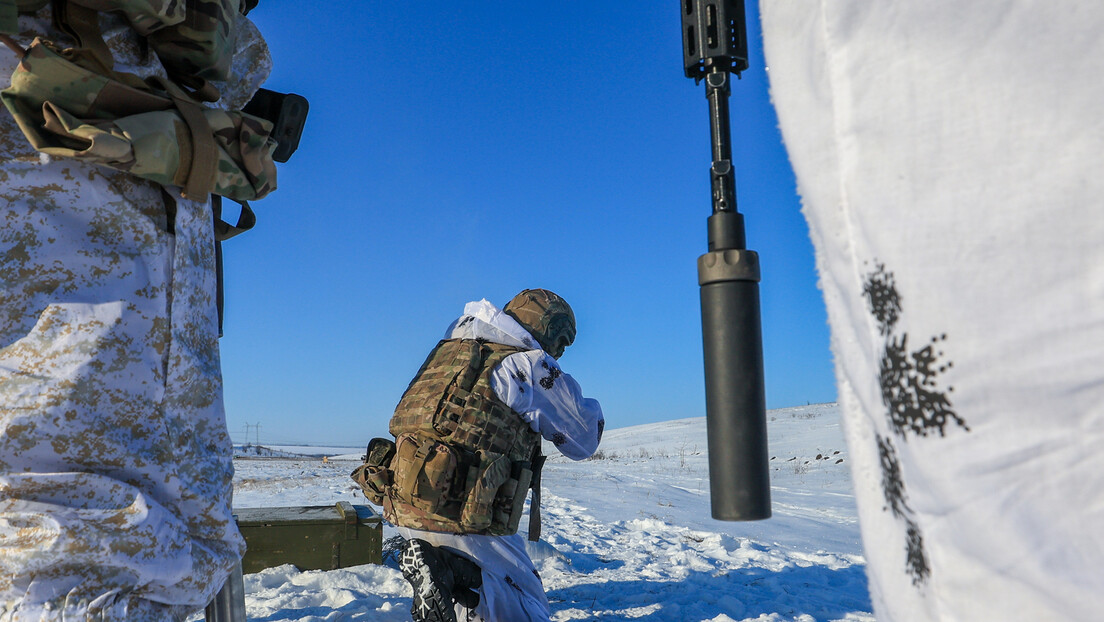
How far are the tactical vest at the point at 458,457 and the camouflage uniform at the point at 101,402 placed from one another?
173 centimetres

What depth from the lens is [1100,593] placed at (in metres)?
0.51

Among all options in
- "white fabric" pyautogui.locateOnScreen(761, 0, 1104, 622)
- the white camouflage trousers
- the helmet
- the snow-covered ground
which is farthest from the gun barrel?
the helmet

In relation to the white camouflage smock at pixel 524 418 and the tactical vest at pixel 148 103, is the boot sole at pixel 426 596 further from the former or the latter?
the tactical vest at pixel 148 103

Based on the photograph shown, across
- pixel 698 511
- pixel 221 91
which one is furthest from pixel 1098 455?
pixel 698 511

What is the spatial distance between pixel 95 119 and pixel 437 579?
7.32 feet

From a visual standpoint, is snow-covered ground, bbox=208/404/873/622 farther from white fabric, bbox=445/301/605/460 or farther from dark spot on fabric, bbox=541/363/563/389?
dark spot on fabric, bbox=541/363/563/389

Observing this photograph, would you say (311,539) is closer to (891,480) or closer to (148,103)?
(148,103)

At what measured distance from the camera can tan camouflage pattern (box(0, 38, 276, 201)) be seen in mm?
1103

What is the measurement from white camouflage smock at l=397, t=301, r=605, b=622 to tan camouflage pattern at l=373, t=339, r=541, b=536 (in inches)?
2.5

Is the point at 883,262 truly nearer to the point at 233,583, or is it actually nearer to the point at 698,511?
the point at 233,583

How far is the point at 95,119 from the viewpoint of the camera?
3.84 feet

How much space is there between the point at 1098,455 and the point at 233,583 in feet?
4.68

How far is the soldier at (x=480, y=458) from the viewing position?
116 inches

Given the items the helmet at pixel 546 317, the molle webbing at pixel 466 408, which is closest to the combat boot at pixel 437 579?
the molle webbing at pixel 466 408
